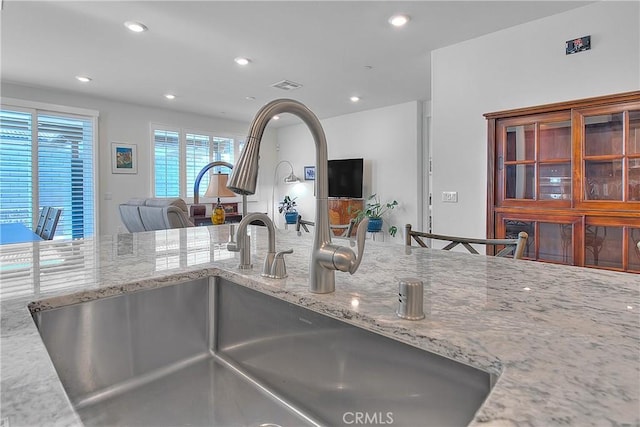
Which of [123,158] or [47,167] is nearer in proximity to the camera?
[47,167]

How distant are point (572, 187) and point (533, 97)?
87cm

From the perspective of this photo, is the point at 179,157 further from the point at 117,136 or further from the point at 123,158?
the point at 117,136

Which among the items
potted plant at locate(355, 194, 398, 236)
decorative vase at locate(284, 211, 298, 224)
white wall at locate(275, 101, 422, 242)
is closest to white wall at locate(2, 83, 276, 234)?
decorative vase at locate(284, 211, 298, 224)

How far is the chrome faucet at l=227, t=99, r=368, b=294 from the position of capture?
67 cm

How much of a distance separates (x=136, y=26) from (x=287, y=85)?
212cm

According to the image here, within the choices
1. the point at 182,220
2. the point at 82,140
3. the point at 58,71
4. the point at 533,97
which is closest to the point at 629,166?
the point at 533,97

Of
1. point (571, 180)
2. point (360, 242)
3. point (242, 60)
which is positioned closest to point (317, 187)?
point (360, 242)

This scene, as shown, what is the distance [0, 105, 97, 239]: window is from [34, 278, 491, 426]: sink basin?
17.5 feet

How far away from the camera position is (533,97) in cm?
295

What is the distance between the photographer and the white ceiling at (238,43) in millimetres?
2791

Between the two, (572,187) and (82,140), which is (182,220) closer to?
(82,140)

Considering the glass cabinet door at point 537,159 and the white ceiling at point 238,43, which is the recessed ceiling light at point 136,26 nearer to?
the white ceiling at point 238,43

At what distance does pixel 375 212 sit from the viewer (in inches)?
242
